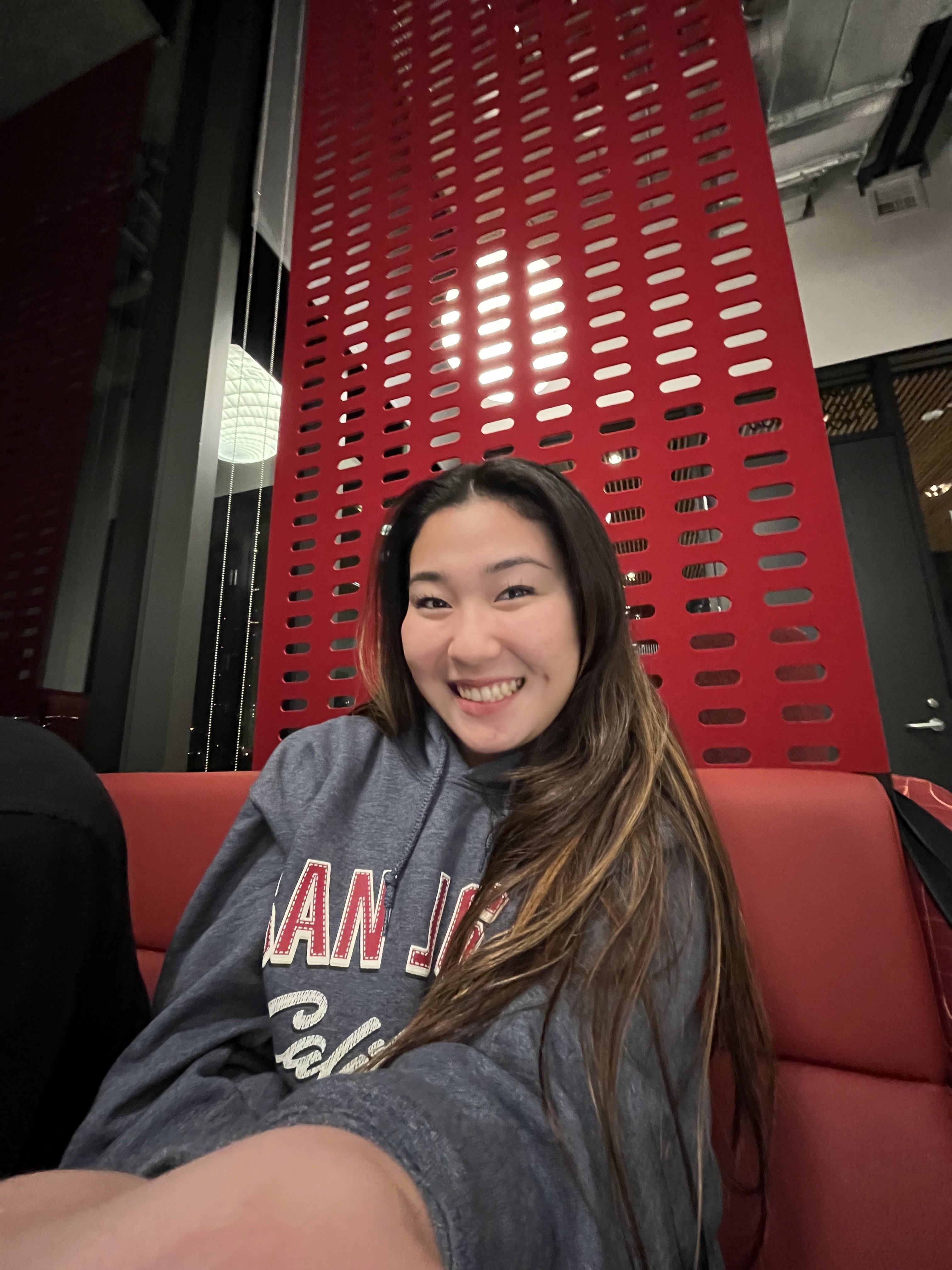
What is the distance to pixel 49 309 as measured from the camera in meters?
1.66

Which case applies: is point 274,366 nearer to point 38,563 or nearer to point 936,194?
point 38,563

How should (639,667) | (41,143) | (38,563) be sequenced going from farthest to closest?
(41,143), (38,563), (639,667)

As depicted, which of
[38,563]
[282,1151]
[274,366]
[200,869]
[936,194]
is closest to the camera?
[282,1151]

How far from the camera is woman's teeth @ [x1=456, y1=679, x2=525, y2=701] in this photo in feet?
2.16

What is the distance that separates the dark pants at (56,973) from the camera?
0.43 metres

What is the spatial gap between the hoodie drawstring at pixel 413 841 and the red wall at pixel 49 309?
47.6 inches

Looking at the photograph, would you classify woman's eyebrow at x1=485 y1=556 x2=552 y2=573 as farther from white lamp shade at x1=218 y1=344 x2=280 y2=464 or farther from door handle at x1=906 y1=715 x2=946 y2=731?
door handle at x1=906 y1=715 x2=946 y2=731

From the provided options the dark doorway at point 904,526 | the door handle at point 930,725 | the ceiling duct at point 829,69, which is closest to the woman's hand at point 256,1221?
the ceiling duct at point 829,69

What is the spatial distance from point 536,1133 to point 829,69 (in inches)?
107

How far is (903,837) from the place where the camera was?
586 mm

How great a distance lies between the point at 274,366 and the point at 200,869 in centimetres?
136

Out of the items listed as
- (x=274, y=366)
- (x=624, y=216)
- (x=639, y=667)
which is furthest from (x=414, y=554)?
(x=274, y=366)

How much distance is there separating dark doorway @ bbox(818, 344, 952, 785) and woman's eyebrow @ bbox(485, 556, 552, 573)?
2103 millimetres

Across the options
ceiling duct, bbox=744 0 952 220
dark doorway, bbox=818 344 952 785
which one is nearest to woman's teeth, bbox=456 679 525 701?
ceiling duct, bbox=744 0 952 220
